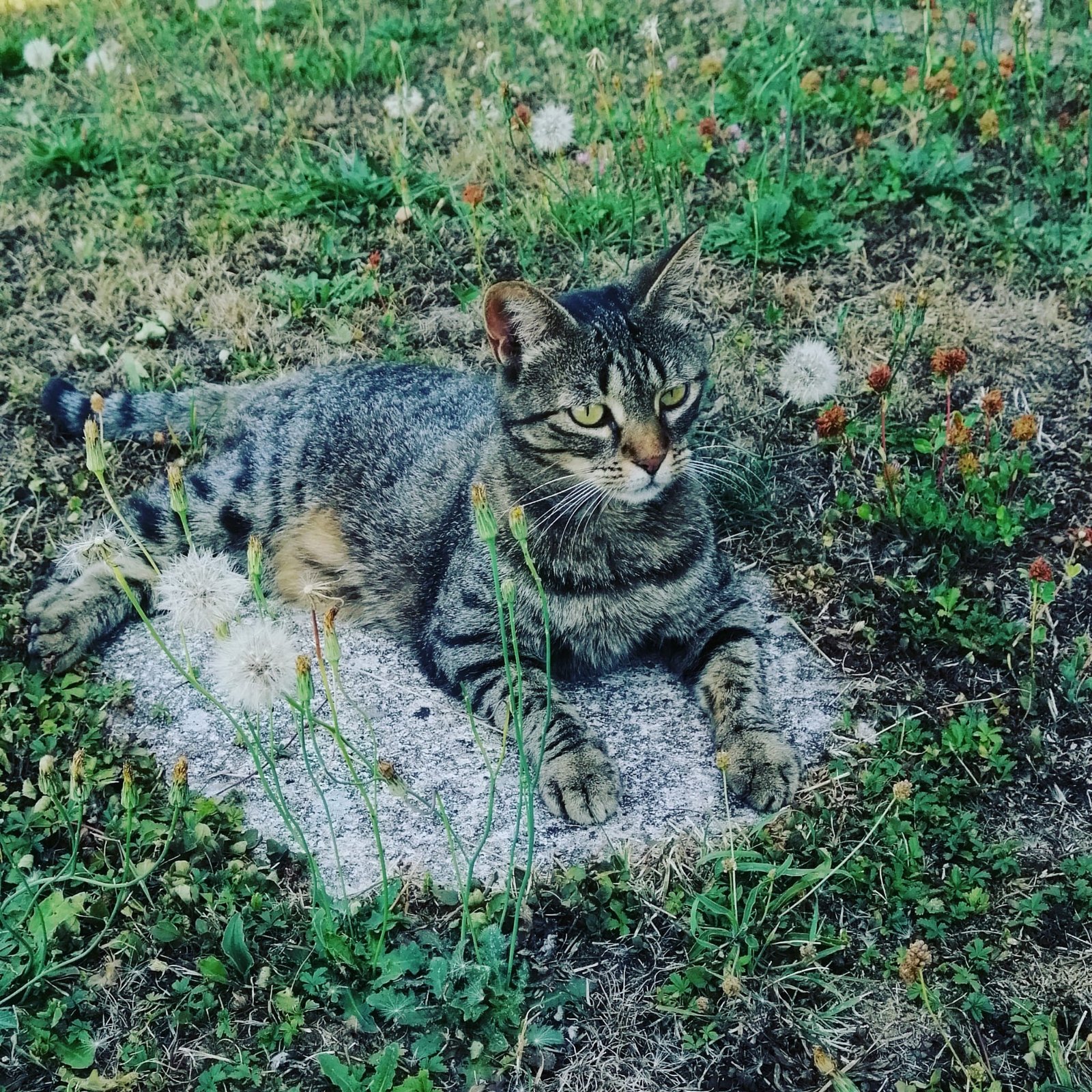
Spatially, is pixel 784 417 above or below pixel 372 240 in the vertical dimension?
below

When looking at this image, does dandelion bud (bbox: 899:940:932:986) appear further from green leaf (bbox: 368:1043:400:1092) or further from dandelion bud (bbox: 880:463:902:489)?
dandelion bud (bbox: 880:463:902:489)

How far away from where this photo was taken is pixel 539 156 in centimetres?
506

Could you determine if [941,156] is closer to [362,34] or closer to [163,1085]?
[362,34]

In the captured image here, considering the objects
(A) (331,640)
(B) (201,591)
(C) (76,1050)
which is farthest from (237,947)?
(A) (331,640)

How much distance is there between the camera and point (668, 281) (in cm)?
311

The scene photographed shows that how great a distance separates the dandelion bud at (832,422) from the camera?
3.45 meters

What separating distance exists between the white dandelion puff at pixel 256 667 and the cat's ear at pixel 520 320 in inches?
43.7

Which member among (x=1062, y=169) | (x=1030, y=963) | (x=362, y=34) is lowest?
(x=1030, y=963)

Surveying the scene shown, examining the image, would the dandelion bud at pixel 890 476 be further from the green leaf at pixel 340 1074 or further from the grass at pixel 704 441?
the green leaf at pixel 340 1074

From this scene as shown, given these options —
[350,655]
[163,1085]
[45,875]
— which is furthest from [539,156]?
[163,1085]

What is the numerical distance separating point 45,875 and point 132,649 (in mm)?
907

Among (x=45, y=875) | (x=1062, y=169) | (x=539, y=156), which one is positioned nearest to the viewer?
(x=45, y=875)

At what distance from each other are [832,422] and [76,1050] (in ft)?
8.58

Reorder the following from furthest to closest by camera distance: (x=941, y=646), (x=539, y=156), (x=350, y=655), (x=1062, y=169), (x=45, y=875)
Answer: (x=539, y=156)
(x=1062, y=169)
(x=350, y=655)
(x=941, y=646)
(x=45, y=875)
